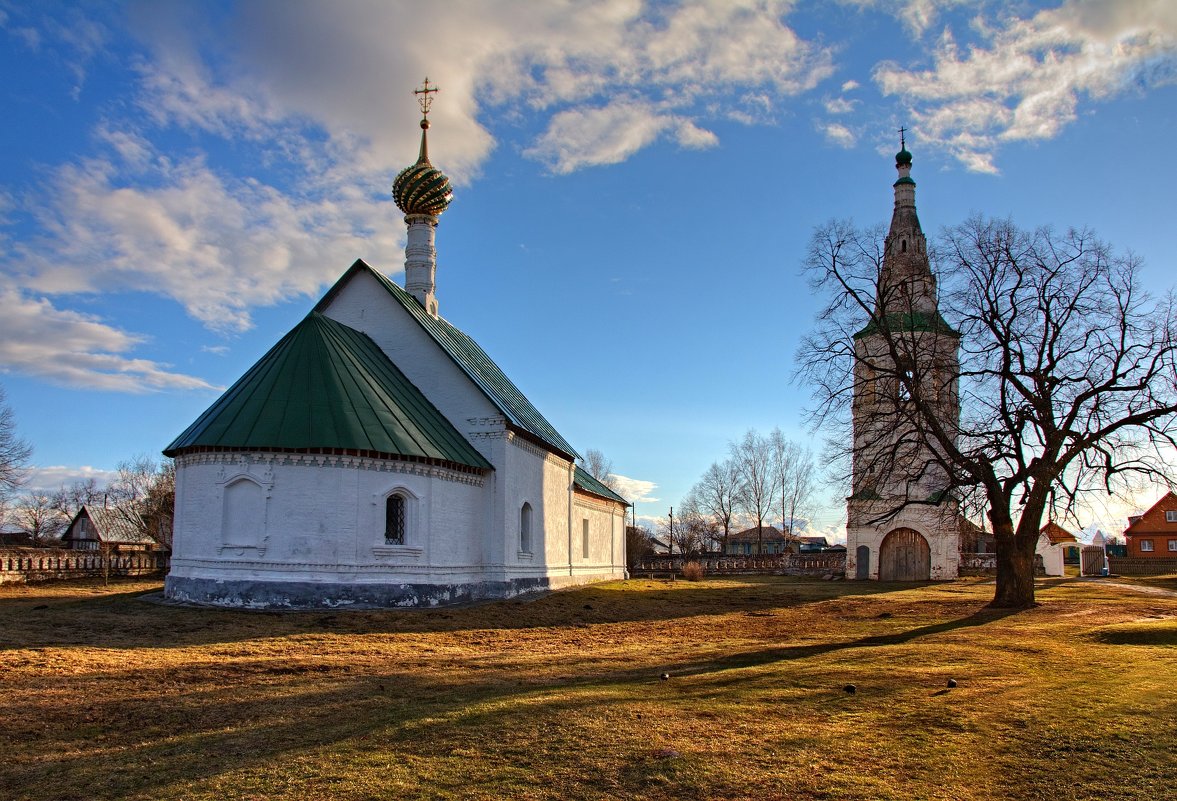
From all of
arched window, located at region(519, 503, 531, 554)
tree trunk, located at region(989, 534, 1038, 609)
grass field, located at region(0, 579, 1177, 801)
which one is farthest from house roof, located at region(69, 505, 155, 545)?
tree trunk, located at region(989, 534, 1038, 609)

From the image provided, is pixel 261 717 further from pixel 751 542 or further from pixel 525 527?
pixel 751 542

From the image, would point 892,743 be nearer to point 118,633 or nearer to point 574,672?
point 574,672

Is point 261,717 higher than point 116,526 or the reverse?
the reverse

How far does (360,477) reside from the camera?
20266 millimetres

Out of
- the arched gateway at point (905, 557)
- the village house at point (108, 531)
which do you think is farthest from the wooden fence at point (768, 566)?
the village house at point (108, 531)

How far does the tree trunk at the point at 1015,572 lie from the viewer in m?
22.5

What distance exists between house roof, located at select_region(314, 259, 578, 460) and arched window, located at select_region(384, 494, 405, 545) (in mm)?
4357

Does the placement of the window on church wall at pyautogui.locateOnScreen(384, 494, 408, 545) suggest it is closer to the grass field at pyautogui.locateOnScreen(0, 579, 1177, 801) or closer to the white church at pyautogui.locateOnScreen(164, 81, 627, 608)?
the white church at pyautogui.locateOnScreen(164, 81, 627, 608)

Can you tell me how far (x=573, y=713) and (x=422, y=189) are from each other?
2434 cm

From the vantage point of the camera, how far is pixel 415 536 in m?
21.4

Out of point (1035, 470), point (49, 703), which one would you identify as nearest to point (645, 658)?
point (49, 703)

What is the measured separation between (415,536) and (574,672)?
10.4 meters

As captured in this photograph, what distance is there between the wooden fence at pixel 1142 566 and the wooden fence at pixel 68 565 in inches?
1997

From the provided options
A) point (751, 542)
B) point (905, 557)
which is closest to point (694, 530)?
point (751, 542)
